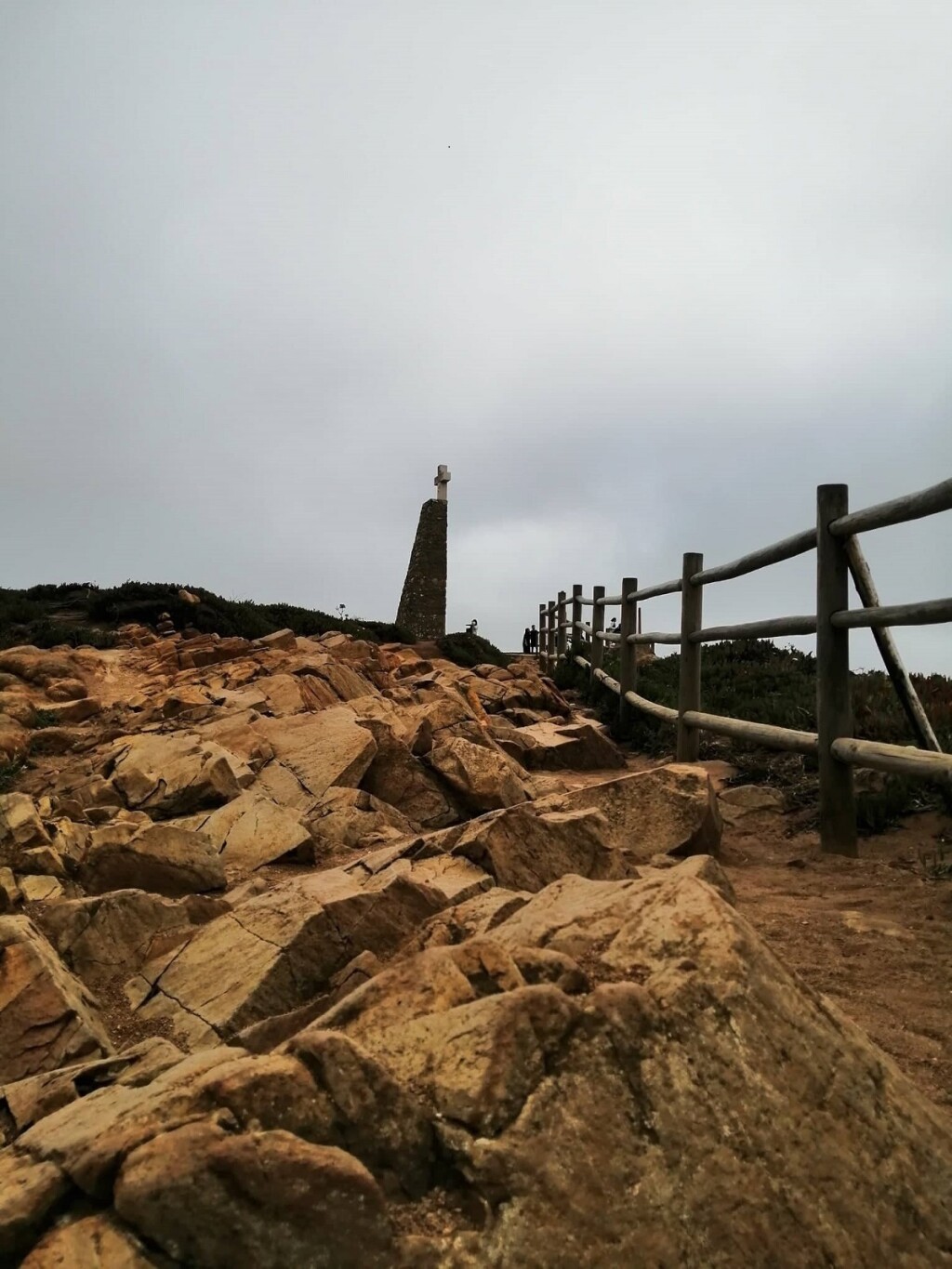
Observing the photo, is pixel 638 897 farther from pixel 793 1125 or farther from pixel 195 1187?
pixel 195 1187

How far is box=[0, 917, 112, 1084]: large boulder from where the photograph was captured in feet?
7.84

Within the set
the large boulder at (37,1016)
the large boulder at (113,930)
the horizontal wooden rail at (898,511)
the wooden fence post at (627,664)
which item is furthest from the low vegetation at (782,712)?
the large boulder at (37,1016)

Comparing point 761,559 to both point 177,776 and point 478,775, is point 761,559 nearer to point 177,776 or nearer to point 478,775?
point 478,775

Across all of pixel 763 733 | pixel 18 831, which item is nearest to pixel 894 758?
pixel 763 733

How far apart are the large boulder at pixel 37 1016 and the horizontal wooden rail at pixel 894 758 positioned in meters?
3.24

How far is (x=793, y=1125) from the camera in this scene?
1462mm

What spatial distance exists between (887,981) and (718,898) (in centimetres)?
131

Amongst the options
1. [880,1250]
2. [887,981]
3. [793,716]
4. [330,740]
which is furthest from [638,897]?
[793,716]

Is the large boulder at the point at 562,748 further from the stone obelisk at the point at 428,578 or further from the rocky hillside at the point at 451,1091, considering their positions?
the stone obelisk at the point at 428,578

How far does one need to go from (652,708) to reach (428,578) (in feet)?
49.2

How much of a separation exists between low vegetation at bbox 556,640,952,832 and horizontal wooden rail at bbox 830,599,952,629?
1.08 metres

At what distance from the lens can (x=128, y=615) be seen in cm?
1295

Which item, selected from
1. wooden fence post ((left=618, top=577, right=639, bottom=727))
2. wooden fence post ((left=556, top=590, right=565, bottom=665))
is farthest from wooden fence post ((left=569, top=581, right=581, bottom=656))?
wooden fence post ((left=618, top=577, right=639, bottom=727))

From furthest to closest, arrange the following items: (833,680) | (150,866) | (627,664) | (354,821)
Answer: (627,664)
(354,821)
(833,680)
(150,866)
